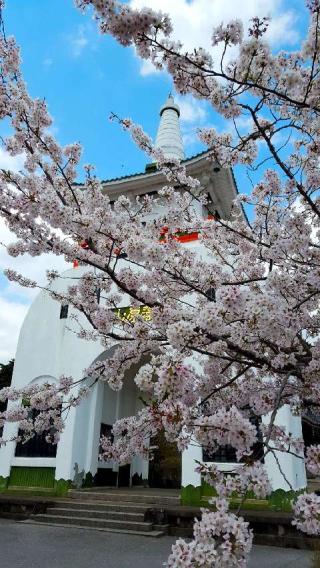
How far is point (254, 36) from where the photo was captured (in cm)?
290

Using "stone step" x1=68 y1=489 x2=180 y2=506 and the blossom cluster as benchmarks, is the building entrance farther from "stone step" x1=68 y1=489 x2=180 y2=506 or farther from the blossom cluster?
the blossom cluster

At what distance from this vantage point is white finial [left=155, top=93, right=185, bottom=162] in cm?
1589

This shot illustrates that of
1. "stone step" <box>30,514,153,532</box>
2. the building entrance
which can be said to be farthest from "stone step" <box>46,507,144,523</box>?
the building entrance

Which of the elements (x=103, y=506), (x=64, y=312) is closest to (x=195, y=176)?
(x=64, y=312)

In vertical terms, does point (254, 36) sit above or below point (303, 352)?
above

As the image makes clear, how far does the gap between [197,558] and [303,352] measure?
2111mm

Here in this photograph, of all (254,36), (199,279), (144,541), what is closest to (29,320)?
(144,541)

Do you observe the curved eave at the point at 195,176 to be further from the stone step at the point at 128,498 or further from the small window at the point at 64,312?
the stone step at the point at 128,498

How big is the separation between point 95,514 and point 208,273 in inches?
222

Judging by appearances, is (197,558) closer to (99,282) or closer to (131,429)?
(131,429)

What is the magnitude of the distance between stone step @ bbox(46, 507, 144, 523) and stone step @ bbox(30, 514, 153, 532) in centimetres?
12

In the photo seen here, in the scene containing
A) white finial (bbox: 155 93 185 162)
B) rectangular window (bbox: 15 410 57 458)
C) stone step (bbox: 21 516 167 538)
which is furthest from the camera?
white finial (bbox: 155 93 185 162)

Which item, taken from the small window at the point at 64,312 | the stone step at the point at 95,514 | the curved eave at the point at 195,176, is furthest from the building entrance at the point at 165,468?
the curved eave at the point at 195,176

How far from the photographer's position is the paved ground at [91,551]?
5.08 meters
